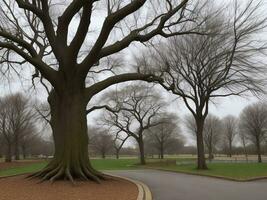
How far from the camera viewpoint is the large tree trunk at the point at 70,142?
802 inches

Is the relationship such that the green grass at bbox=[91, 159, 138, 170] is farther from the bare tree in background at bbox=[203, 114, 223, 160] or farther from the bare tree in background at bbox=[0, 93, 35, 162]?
the bare tree in background at bbox=[203, 114, 223, 160]

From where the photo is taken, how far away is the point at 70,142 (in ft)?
68.7

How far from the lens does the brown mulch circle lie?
47.5ft

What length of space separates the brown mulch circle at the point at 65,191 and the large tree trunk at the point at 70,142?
1.03 metres

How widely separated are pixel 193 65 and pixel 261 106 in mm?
42169

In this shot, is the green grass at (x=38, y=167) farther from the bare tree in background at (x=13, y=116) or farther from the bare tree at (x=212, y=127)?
the bare tree at (x=212, y=127)

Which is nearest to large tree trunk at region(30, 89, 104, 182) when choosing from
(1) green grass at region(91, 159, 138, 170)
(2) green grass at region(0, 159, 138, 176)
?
(2) green grass at region(0, 159, 138, 176)

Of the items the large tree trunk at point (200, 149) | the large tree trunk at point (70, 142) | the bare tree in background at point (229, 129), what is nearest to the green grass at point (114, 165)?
the large tree trunk at point (200, 149)

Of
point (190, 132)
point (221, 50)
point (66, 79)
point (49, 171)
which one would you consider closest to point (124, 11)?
point (66, 79)

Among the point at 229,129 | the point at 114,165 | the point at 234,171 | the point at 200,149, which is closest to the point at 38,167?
the point at 114,165

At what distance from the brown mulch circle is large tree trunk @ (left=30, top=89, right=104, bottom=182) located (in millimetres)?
1028

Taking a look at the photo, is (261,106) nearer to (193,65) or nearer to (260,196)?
(193,65)

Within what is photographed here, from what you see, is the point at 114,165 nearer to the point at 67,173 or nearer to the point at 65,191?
the point at 67,173

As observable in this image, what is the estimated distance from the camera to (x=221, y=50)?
34.8 meters
